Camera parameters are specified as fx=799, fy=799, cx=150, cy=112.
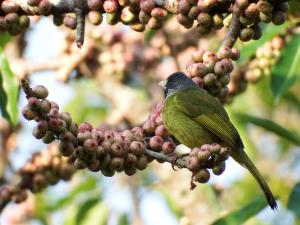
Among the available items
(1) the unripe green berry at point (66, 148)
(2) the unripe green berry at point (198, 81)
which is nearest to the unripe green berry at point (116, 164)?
(1) the unripe green berry at point (66, 148)

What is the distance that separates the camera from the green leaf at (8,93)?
4.38m

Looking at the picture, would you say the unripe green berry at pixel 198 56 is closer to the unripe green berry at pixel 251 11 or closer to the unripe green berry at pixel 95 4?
the unripe green berry at pixel 251 11

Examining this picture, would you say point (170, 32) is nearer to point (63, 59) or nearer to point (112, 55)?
point (112, 55)

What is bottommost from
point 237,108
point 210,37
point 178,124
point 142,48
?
point 237,108

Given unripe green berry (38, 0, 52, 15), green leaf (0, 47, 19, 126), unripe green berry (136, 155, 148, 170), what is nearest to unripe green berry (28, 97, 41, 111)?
unripe green berry (136, 155, 148, 170)

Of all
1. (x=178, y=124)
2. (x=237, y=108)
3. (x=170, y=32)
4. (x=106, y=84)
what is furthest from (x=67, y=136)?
→ (x=237, y=108)

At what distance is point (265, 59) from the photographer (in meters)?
4.93

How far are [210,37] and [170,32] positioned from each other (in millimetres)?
492

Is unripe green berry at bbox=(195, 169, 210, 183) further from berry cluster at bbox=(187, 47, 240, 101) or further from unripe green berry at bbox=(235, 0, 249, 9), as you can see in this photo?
unripe green berry at bbox=(235, 0, 249, 9)

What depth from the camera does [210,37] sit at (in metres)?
6.37

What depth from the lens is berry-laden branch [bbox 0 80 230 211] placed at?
9.42 ft

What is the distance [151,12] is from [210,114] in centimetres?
65

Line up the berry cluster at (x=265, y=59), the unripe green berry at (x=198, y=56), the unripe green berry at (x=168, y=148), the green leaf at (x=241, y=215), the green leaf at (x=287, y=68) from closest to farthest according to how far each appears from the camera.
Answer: the unripe green berry at (x=168, y=148) → the unripe green berry at (x=198, y=56) → the green leaf at (x=241, y=215) → the green leaf at (x=287, y=68) → the berry cluster at (x=265, y=59)

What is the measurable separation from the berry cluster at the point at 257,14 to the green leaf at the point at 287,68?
116cm
